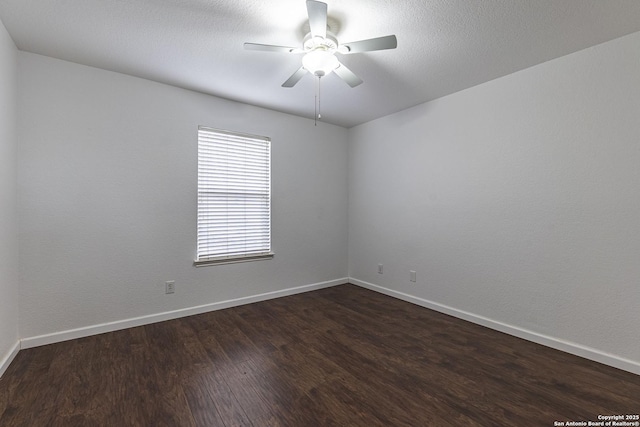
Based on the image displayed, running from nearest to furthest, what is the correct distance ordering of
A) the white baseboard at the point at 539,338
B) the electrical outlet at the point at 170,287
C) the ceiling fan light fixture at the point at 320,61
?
the ceiling fan light fixture at the point at 320,61
the white baseboard at the point at 539,338
the electrical outlet at the point at 170,287

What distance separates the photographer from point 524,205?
2.61 meters

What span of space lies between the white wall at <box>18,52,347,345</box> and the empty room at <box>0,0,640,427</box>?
2 cm

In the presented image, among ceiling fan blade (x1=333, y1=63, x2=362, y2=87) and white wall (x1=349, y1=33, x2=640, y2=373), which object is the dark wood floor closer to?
white wall (x1=349, y1=33, x2=640, y2=373)

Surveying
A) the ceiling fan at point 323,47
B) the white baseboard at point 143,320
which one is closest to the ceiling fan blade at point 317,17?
the ceiling fan at point 323,47

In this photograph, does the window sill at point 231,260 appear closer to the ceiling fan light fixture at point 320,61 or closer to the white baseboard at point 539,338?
the white baseboard at point 539,338

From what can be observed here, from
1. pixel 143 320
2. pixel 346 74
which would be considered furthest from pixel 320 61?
pixel 143 320

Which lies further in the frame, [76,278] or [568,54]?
[76,278]

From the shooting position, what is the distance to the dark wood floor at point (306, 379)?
5.32 feet

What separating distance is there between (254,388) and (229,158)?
250 centimetres

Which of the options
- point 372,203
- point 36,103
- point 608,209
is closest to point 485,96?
point 608,209

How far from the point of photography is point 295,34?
6.94 feet

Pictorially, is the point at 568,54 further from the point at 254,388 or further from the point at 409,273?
the point at 254,388

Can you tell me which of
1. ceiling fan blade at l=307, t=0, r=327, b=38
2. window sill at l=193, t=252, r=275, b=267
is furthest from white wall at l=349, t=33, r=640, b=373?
ceiling fan blade at l=307, t=0, r=327, b=38

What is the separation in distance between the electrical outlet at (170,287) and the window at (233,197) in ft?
1.03
